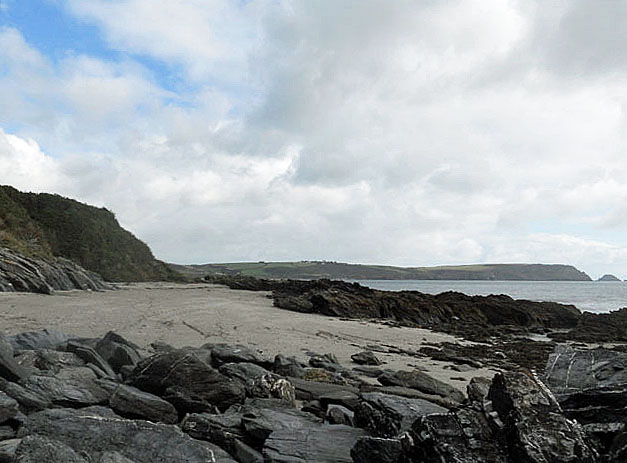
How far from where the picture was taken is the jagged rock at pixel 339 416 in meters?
5.87

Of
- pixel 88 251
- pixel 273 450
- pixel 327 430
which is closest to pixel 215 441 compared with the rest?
pixel 273 450

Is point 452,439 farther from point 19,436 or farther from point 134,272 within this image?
point 134,272

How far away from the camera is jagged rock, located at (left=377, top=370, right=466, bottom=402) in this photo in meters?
8.41

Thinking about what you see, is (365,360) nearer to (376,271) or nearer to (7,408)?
(7,408)

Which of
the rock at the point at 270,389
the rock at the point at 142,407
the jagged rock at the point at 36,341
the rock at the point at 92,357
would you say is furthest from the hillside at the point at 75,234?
the rock at the point at 142,407

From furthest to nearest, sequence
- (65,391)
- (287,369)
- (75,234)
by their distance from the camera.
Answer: (75,234) < (287,369) < (65,391)

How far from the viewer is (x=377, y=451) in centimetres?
445

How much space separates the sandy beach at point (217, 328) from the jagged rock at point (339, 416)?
4.68 metres

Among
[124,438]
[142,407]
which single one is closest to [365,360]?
[142,407]

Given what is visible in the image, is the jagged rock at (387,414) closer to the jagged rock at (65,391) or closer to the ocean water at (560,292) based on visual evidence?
the jagged rock at (65,391)

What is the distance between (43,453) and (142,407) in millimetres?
2123

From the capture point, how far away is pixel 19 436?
4812 millimetres

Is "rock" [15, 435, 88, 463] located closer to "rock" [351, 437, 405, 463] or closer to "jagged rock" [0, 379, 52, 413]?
"jagged rock" [0, 379, 52, 413]

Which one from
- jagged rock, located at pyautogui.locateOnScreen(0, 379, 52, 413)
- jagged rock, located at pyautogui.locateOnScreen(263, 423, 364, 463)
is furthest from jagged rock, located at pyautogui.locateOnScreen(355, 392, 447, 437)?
jagged rock, located at pyautogui.locateOnScreen(0, 379, 52, 413)
